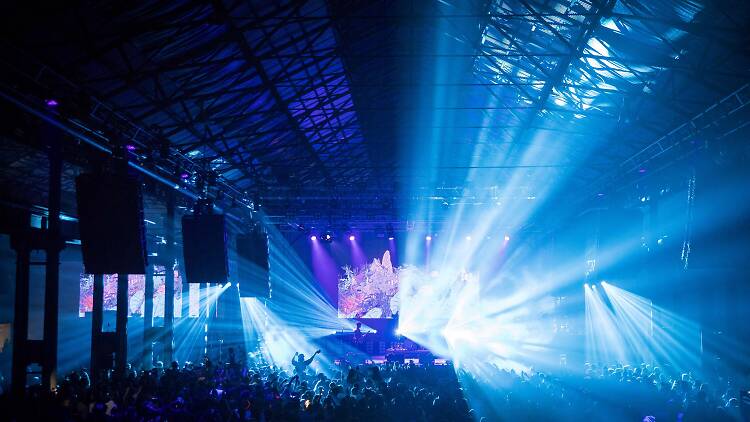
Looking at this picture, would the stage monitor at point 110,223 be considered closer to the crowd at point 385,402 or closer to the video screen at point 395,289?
the crowd at point 385,402

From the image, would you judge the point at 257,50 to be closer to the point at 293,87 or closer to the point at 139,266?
the point at 293,87

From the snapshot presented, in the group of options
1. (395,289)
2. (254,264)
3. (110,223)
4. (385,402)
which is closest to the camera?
(385,402)

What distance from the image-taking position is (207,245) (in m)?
13.5

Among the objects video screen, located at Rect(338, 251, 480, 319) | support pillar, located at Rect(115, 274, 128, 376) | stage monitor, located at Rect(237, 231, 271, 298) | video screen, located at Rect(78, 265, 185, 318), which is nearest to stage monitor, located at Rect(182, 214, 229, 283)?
support pillar, located at Rect(115, 274, 128, 376)

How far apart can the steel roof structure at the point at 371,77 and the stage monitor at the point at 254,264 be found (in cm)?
173

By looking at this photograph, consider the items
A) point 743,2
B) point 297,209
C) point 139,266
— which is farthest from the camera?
point 297,209

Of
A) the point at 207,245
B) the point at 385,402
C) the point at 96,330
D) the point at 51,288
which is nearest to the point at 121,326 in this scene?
the point at 96,330

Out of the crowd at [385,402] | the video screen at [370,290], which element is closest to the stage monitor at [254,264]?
the crowd at [385,402]

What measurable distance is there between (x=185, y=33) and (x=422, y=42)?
5.77 m

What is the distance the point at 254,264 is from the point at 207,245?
4060 millimetres

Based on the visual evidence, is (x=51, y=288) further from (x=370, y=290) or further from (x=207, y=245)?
(x=370, y=290)

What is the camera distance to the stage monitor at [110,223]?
31.1 ft

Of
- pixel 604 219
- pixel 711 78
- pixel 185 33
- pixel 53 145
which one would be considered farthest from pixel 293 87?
pixel 604 219

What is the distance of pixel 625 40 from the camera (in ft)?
35.3
